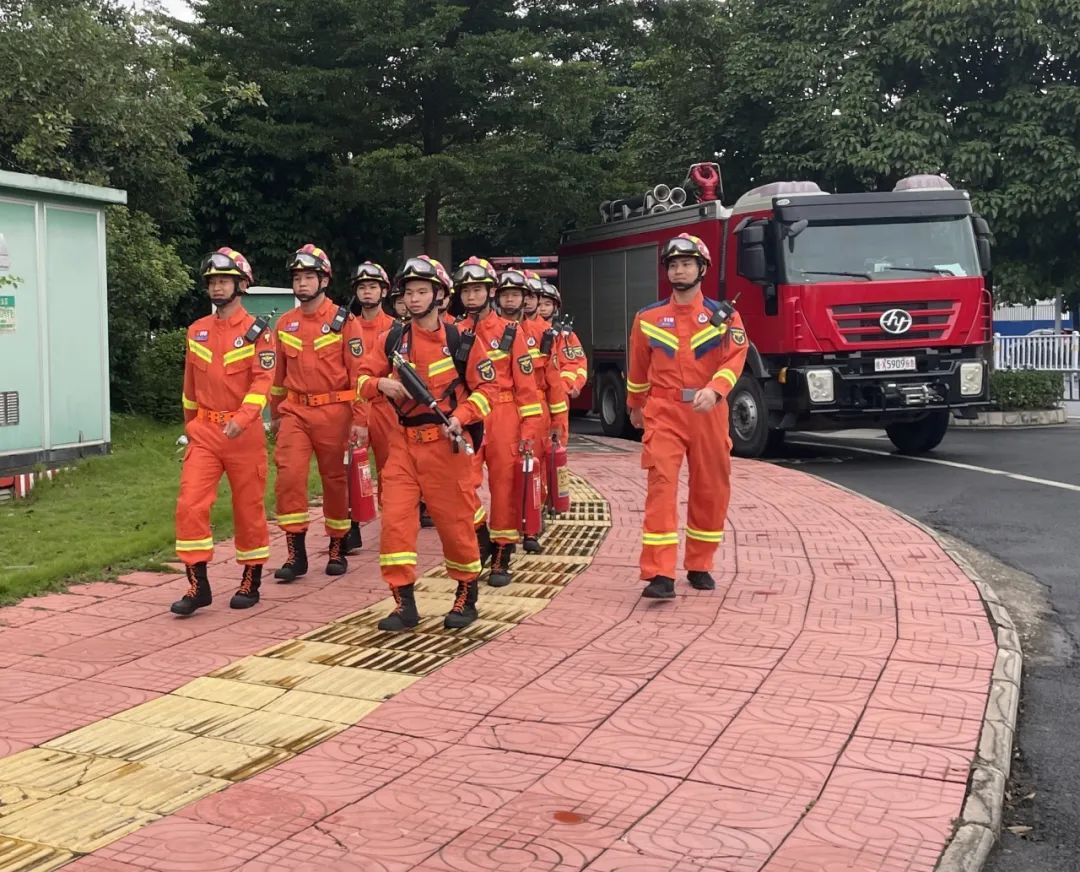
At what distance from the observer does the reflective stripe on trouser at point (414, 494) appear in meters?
6.34

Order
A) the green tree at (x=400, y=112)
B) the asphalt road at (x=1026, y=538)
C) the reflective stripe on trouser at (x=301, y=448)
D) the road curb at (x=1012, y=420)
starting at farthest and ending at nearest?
the road curb at (x=1012, y=420) < the green tree at (x=400, y=112) < the reflective stripe on trouser at (x=301, y=448) < the asphalt road at (x=1026, y=538)

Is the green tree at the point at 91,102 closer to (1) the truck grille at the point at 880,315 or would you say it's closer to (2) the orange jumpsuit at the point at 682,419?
(1) the truck grille at the point at 880,315

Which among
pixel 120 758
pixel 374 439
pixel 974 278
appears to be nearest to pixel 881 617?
pixel 374 439

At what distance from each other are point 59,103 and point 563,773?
1250 centimetres

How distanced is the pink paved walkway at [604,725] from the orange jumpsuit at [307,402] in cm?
60

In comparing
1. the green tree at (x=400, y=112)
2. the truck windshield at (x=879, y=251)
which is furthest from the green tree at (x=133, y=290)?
the truck windshield at (x=879, y=251)

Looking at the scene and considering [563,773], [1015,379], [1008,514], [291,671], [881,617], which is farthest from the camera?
[1015,379]

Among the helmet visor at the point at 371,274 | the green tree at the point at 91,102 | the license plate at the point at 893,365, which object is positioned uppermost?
the green tree at the point at 91,102

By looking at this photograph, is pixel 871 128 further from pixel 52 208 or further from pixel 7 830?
pixel 7 830

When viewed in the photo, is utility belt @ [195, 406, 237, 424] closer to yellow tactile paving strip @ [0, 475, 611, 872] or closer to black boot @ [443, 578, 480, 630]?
yellow tactile paving strip @ [0, 475, 611, 872]

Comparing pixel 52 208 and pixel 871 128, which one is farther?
pixel 871 128

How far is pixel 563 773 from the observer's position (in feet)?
14.7

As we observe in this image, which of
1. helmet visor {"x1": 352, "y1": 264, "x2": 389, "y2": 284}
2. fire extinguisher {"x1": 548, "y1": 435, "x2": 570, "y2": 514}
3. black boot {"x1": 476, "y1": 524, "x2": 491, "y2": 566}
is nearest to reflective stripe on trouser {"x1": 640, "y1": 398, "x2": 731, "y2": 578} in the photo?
black boot {"x1": 476, "y1": 524, "x2": 491, "y2": 566}

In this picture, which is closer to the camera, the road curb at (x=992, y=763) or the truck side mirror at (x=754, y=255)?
the road curb at (x=992, y=763)
